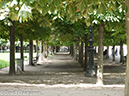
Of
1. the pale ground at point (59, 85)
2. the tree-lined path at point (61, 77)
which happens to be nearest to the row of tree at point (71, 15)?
the pale ground at point (59, 85)

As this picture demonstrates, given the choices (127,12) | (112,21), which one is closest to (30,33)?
(112,21)

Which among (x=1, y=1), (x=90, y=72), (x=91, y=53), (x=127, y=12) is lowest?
(x=90, y=72)

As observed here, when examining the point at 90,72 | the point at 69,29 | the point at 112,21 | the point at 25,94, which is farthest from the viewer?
the point at 69,29

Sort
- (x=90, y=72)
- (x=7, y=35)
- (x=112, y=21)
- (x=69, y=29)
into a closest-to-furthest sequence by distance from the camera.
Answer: (x=112, y=21) → (x=90, y=72) → (x=69, y=29) → (x=7, y=35)

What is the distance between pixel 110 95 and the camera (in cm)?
629

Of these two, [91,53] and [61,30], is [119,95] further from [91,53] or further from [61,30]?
[61,30]

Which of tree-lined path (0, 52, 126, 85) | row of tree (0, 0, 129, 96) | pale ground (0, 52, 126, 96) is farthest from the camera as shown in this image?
tree-lined path (0, 52, 126, 85)

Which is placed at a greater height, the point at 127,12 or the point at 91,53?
the point at 127,12

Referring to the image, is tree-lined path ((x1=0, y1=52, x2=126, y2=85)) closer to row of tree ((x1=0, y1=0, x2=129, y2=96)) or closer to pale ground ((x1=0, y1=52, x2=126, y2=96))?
pale ground ((x1=0, y1=52, x2=126, y2=96))

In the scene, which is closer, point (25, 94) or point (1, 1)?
point (1, 1)

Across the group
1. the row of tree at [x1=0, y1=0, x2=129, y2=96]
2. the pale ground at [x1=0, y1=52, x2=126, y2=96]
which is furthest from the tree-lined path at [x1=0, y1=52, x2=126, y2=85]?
the row of tree at [x1=0, y1=0, x2=129, y2=96]

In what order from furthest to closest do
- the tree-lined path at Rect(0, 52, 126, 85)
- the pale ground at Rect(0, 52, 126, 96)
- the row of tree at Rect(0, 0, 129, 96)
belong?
the tree-lined path at Rect(0, 52, 126, 85), the pale ground at Rect(0, 52, 126, 96), the row of tree at Rect(0, 0, 129, 96)

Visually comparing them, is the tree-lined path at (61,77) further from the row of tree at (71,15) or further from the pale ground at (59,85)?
the row of tree at (71,15)

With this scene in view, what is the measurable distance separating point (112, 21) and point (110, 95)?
4201 mm
